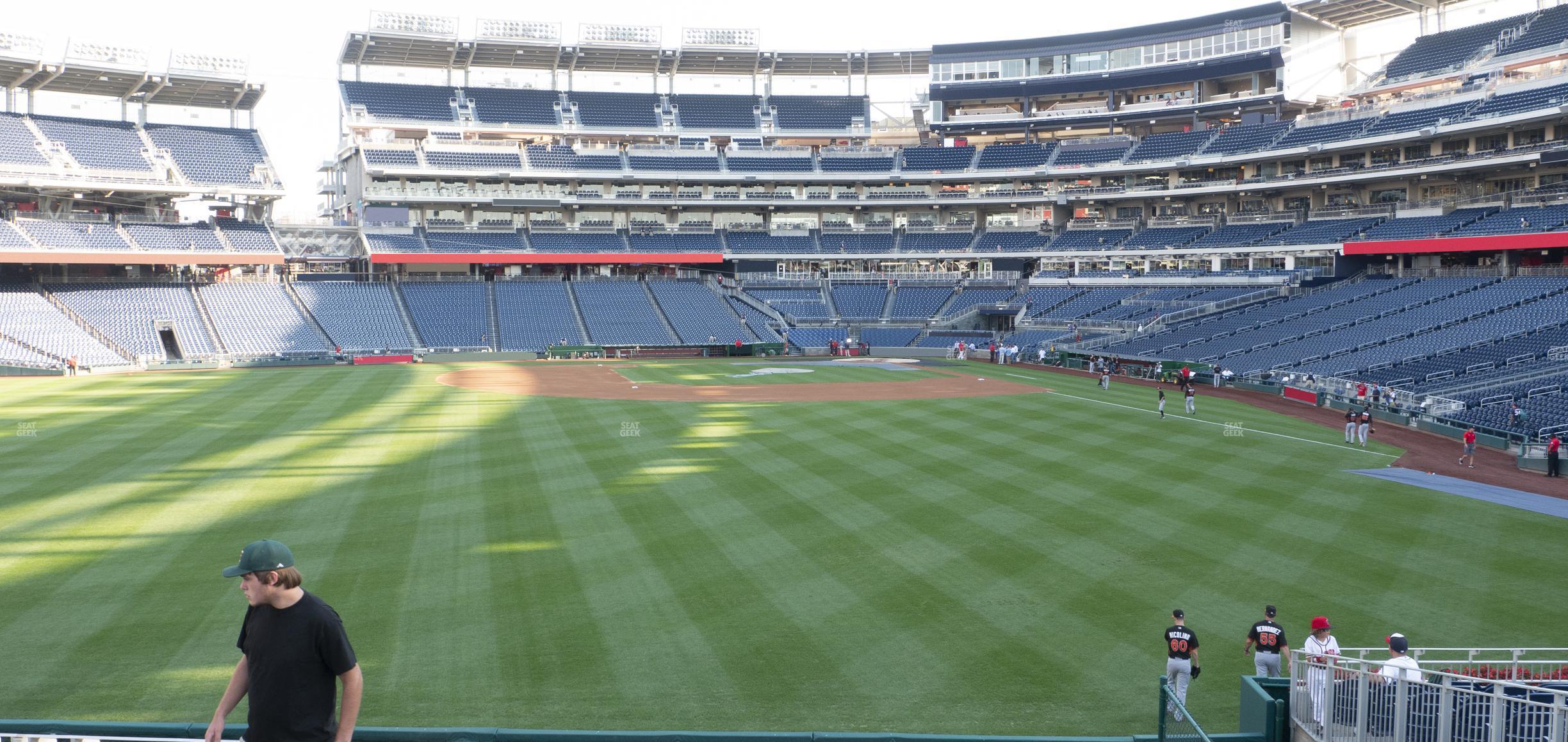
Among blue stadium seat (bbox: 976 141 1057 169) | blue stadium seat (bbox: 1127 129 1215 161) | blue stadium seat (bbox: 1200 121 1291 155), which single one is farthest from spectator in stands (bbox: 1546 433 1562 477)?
blue stadium seat (bbox: 976 141 1057 169)

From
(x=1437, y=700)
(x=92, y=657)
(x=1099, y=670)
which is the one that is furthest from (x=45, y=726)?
(x=1437, y=700)

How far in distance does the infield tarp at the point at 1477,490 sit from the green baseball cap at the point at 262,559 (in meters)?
26.6

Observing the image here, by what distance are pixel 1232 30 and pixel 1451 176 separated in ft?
70.8

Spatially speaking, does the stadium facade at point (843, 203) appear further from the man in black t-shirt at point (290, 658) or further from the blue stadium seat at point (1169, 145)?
the man in black t-shirt at point (290, 658)

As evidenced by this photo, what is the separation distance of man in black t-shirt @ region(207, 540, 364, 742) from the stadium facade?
158 ft

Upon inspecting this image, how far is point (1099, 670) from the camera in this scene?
14.0m

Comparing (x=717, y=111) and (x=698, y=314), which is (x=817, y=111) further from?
(x=698, y=314)

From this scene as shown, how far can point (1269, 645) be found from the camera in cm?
1303

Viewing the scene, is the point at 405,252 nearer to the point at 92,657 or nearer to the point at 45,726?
the point at 92,657

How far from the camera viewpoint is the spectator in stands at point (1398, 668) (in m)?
10.4

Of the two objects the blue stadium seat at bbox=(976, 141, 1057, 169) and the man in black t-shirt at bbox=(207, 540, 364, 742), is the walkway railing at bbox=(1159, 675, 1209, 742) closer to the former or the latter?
the man in black t-shirt at bbox=(207, 540, 364, 742)

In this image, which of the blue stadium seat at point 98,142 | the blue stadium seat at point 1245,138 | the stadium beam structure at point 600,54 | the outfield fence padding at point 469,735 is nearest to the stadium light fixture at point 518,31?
the stadium beam structure at point 600,54

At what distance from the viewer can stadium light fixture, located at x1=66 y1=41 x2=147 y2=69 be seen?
6756 cm

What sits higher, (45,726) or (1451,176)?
(1451,176)
